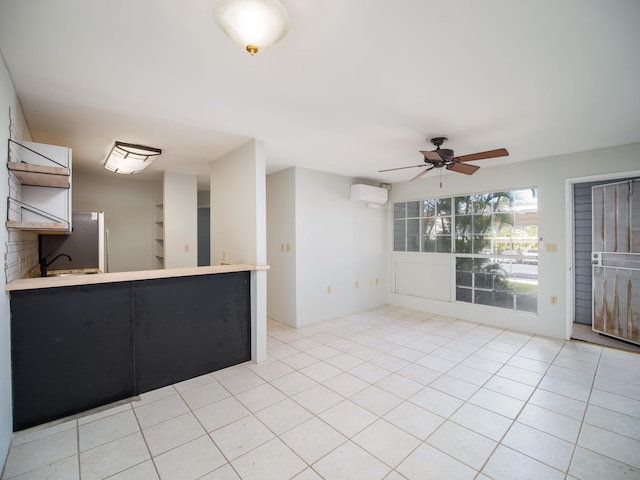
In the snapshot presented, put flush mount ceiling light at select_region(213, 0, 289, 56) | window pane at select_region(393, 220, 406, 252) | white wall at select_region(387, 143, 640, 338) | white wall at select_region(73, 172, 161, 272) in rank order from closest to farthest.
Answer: flush mount ceiling light at select_region(213, 0, 289, 56) < white wall at select_region(387, 143, 640, 338) < white wall at select_region(73, 172, 161, 272) < window pane at select_region(393, 220, 406, 252)

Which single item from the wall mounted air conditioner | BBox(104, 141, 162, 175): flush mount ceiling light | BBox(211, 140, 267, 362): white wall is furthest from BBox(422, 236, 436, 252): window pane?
BBox(104, 141, 162, 175): flush mount ceiling light

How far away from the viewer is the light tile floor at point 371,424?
1753mm

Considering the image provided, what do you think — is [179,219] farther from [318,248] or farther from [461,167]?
[461,167]

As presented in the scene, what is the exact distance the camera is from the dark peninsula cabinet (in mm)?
2129

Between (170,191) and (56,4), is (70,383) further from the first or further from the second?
(170,191)

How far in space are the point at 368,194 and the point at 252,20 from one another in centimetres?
400

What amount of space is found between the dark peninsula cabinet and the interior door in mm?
4740

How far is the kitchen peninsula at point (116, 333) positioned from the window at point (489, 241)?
141 inches

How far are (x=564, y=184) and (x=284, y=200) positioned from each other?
3877 millimetres

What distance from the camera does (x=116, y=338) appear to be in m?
2.47

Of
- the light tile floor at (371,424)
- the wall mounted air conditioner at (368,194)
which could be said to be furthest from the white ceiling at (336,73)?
the light tile floor at (371,424)

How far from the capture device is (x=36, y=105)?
2404mm

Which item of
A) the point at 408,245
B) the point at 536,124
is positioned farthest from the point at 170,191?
the point at 536,124

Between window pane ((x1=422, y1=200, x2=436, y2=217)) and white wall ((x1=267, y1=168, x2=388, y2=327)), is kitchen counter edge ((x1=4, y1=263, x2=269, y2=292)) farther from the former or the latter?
window pane ((x1=422, y1=200, x2=436, y2=217))
